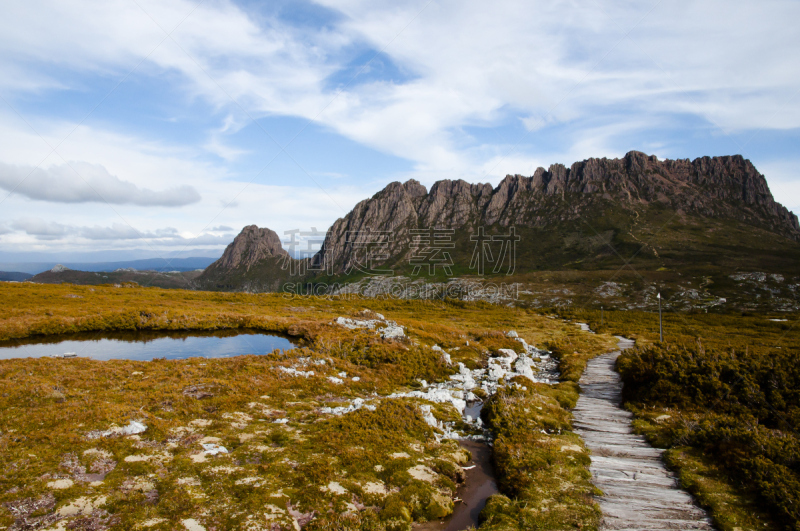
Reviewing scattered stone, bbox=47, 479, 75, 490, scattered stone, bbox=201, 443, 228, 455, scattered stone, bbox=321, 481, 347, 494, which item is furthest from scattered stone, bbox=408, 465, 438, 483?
scattered stone, bbox=47, 479, 75, 490

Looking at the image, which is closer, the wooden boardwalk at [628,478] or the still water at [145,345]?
the wooden boardwalk at [628,478]

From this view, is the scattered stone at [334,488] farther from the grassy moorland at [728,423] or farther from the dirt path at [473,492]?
the grassy moorland at [728,423]

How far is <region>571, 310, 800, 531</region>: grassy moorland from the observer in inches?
488

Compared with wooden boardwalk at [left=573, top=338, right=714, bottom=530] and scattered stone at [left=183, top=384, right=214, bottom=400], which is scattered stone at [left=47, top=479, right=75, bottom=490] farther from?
wooden boardwalk at [left=573, top=338, right=714, bottom=530]

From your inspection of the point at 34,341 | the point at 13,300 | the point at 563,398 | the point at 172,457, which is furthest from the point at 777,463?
the point at 13,300

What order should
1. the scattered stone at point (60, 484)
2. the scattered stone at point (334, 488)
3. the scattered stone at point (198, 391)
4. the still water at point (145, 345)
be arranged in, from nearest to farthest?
the scattered stone at point (60, 484) → the scattered stone at point (334, 488) → the scattered stone at point (198, 391) → the still water at point (145, 345)

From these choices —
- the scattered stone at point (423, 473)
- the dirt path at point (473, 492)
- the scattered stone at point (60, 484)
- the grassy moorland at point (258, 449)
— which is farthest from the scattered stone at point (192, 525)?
the scattered stone at point (423, 473)

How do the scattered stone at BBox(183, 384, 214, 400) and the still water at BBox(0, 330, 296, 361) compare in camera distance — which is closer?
the scattered stone at BBox(183, 384, 214, 400)

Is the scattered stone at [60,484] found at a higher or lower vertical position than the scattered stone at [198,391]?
higher

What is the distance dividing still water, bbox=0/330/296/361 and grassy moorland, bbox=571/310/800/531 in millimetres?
30732

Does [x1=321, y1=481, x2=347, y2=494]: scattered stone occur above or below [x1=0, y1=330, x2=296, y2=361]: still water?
below

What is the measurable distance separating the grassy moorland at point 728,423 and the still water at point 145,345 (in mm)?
30732

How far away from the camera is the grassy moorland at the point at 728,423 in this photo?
12391 mm

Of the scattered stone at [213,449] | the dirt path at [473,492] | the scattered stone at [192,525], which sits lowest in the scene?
the dirt path at [473,492]
